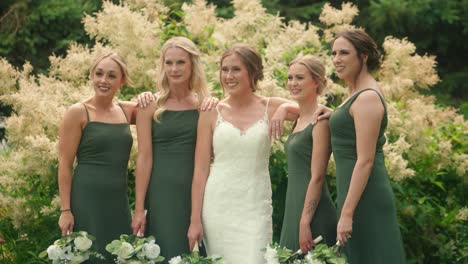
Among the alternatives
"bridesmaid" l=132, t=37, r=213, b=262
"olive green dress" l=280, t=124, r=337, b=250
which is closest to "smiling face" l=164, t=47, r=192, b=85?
"bridesmaid" l=132, t=37, r=213, b=262

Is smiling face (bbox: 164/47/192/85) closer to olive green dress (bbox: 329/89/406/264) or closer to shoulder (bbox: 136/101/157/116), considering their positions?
shoulder (bbox: 136/101/157/116)

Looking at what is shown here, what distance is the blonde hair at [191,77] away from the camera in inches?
223

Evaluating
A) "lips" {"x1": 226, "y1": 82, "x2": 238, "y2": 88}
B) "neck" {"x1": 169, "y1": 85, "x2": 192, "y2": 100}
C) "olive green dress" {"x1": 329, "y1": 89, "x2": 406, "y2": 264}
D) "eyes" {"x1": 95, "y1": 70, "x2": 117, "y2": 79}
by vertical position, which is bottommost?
"olive green dress" {"x1": 329, "y1": 89, "x2": 406, "y2": 264}

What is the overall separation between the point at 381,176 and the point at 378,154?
0.14 meters

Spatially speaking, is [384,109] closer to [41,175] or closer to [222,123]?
[222,123]

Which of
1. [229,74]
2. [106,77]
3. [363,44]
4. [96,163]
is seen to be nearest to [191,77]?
[229,74]

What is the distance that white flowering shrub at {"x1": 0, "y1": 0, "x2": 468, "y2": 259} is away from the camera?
6832 millimetres

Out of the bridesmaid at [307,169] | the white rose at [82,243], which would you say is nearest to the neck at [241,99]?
the bridesmaid at [307,169]

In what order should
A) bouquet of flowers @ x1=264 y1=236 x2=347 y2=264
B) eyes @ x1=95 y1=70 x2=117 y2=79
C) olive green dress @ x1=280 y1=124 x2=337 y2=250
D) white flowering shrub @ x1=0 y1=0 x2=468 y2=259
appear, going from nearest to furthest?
1. bouquet of flowers @ x1=264 y1=236 x2=347 y2=264
2. olive green dress @ x1=280 y1=124 x2=337 y2=250
3. eyes @ x1=95 y1=70 x2=117 y2=79
4. white flowering shrub @ x1=0 y1=0 x2=468 y2=259

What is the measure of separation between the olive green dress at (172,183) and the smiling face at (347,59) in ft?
3.76

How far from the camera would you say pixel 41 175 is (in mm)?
6867

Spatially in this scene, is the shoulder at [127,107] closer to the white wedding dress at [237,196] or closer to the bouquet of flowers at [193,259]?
the white wedding dress at [237,196]

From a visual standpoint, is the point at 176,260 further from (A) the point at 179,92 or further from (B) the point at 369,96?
(B) the point at 369,96

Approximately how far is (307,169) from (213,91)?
206 cm
